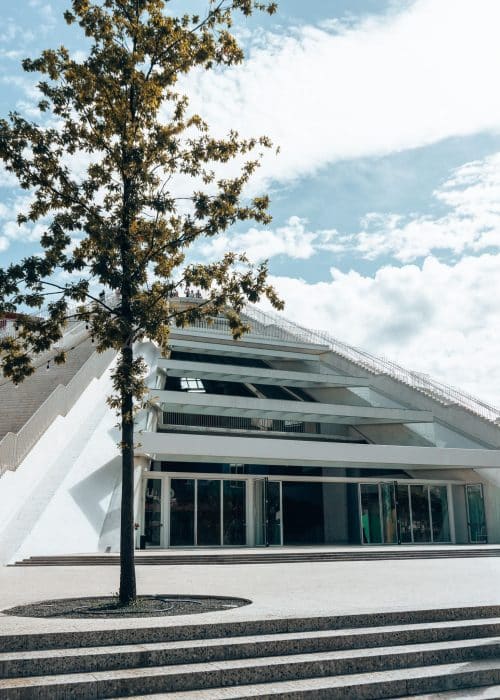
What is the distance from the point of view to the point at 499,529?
93.2 feet

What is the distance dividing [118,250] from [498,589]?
777 cm

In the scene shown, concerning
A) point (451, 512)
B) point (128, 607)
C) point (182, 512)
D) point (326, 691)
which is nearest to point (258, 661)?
point (326, 691)

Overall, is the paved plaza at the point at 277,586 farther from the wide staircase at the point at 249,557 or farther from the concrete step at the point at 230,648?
the wide staircase at the point at 249,557

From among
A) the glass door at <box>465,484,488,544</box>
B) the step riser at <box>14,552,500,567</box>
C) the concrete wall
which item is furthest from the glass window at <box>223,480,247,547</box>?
the glass door at <box>465,484,488,544</box>

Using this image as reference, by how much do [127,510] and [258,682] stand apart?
→ 11.2ft

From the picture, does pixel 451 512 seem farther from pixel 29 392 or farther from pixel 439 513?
pixel 29 392

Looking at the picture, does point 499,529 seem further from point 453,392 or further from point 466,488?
point 453,392

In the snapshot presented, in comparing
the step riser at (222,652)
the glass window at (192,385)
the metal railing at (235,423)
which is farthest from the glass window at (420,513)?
the step riser at (222,652)

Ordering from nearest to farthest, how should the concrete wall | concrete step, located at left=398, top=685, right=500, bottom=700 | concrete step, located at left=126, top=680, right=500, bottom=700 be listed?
concrete step, located at left=126, top=680, right=500, bottom=700 → concrete step, located at left=398, top=685, right=500, bottom=700 → the concrete wall

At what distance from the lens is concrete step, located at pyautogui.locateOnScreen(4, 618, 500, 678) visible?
19.7 feet

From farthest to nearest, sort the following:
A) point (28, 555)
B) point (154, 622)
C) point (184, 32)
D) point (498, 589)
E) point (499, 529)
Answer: point (499, 529)
point (28, 555)
point (498, 589)
point (184, 32)
point (154, 622)

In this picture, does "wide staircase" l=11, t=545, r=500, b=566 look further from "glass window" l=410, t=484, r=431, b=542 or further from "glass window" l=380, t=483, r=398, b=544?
"glass window" l=410, t=484, r=431, b=542

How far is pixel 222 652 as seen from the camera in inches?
259

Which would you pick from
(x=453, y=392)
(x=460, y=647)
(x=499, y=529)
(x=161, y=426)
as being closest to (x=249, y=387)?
(x=161, y=426)
